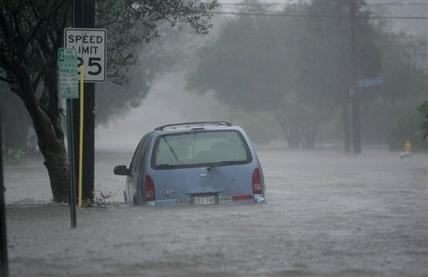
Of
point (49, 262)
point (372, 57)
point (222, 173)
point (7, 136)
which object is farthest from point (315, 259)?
point (372, 57)

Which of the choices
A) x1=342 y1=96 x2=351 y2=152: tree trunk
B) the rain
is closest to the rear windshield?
the rain

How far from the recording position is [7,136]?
43156mm

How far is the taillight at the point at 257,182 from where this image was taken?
1421 cm

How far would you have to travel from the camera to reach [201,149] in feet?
46.9

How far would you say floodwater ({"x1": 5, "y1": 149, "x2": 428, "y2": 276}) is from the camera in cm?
930

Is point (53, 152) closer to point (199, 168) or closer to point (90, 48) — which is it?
point (90, 48)

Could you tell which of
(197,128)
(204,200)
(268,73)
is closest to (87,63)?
(197,128)

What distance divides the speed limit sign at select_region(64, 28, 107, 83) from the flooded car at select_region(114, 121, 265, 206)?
134 centimetres

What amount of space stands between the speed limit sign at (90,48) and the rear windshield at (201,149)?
1395 mm

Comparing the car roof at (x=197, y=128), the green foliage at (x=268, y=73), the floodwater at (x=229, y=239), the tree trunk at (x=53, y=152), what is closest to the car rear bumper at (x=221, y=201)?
the floodwater at (x=229, y=239)

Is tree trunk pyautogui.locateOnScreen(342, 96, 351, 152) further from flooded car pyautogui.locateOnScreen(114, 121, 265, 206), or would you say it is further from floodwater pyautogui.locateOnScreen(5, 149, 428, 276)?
flooded car pyautogui.locateOnScreen(114, 121, 265, 206)

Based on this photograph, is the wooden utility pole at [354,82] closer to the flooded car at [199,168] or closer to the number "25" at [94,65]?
the flooded car at [199,168]

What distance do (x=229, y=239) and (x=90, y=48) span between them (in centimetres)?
417

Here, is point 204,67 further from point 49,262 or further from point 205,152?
point 49,262
